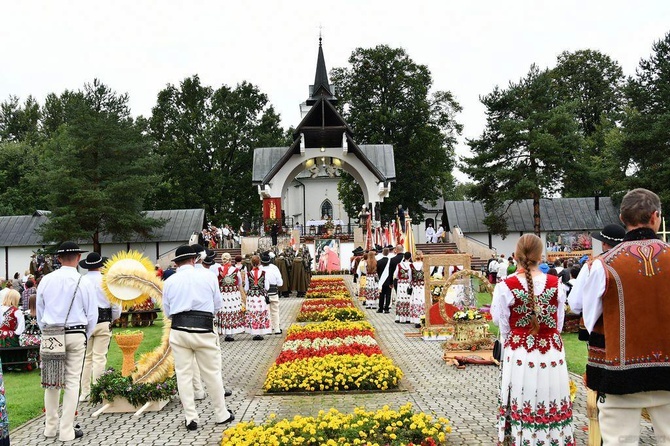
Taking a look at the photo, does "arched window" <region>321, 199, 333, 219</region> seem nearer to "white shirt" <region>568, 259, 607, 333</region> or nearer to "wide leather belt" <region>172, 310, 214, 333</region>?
"wide leather belt" <region>172, 310, 214, 333</region>

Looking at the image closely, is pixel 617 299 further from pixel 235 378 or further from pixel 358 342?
pixel 358 342

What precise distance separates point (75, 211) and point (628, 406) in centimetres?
3899

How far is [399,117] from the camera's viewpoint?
1971 inches

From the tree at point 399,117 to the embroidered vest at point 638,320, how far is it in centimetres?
4579

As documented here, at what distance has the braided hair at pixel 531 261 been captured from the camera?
5.93 meters

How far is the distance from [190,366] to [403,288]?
10105 millimetres

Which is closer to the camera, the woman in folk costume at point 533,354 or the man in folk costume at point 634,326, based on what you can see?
the man in folk costume at point 634,326

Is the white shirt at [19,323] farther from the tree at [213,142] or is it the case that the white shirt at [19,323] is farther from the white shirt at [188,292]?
the tree at [213,142]

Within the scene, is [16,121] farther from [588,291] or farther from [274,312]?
[588,291]

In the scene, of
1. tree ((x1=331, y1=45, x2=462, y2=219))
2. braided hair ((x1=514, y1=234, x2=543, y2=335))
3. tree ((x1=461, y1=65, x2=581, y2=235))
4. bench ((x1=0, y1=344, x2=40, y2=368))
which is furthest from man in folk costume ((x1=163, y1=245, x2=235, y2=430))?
tree ((x1=331, y1=45, x2=462, y2=219))

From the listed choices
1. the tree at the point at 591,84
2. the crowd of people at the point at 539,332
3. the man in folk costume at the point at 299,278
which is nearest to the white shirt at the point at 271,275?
the crowd of people at the point at 539,332

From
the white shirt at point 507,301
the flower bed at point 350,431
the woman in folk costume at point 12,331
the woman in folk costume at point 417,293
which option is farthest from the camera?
the woman in folk costume at point 417,293

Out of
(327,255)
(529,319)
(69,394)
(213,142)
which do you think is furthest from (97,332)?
(213,142)

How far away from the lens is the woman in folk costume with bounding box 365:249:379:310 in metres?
22.4
